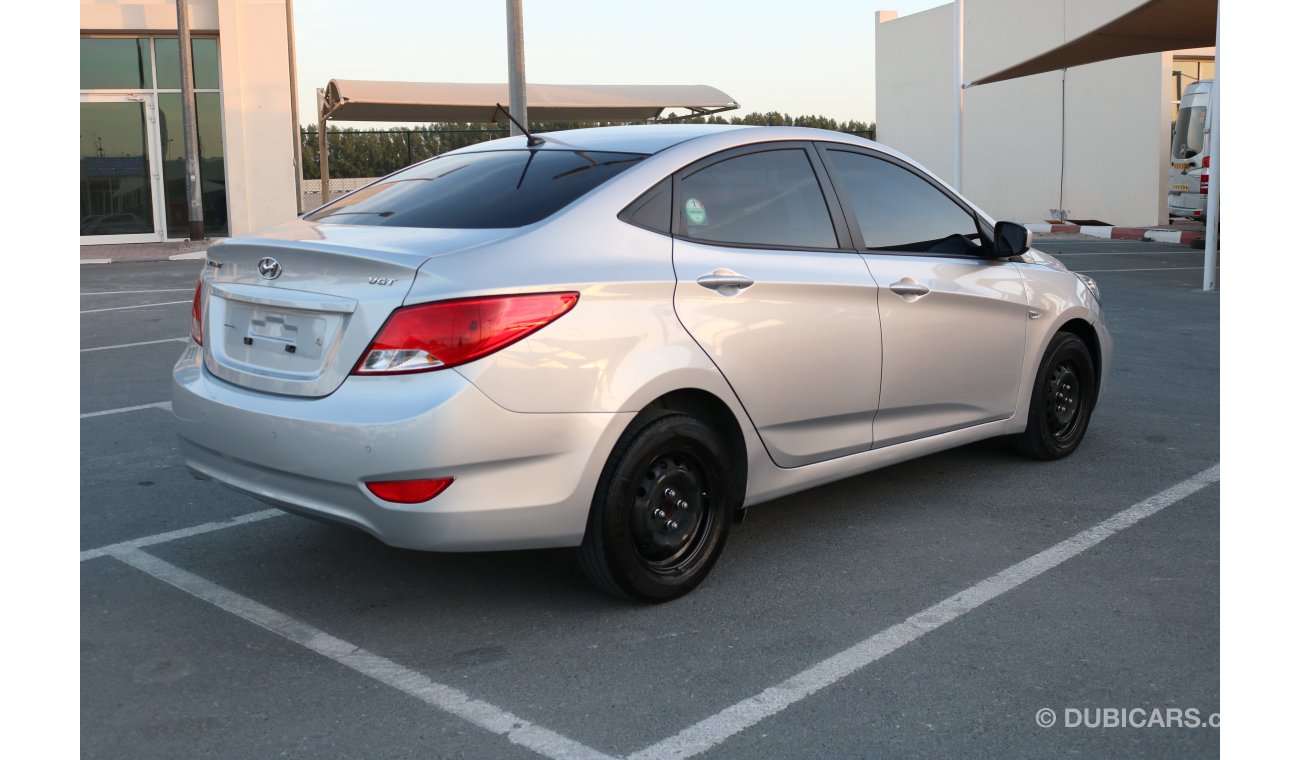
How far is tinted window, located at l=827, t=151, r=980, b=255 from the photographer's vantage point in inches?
193

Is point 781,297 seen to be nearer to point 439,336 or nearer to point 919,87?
point 439,336

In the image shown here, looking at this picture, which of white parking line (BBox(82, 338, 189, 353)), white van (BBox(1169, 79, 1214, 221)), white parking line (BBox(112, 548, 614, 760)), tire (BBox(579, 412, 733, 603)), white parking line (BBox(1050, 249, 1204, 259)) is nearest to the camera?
A: white parking line (BBox(112, 548, 614, 760))

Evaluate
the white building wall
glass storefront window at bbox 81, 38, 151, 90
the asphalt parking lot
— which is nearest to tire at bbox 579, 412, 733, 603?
the asphalt parking lot

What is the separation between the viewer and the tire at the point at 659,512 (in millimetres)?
3834

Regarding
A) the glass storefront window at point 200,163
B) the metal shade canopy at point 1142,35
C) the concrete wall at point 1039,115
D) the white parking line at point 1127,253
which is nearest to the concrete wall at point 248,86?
the glass storefront window at point 200,163

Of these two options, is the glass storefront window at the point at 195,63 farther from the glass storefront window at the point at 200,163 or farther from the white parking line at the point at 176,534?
the white parking line at the point at 176,534

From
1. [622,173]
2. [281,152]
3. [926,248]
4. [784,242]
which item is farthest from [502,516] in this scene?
[281,152]

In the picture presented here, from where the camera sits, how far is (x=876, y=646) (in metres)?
3.73

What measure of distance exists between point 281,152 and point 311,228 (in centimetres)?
2018

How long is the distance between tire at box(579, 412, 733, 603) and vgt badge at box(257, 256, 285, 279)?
1185 mm

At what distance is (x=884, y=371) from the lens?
473 cm

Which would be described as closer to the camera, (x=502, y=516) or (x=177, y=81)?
(x=502, y=516)

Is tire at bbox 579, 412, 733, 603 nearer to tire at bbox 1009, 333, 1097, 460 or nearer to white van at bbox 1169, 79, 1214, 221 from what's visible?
tire at bbox 1009, 333, 1097, 460

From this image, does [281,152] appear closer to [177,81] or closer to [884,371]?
[177,81]
